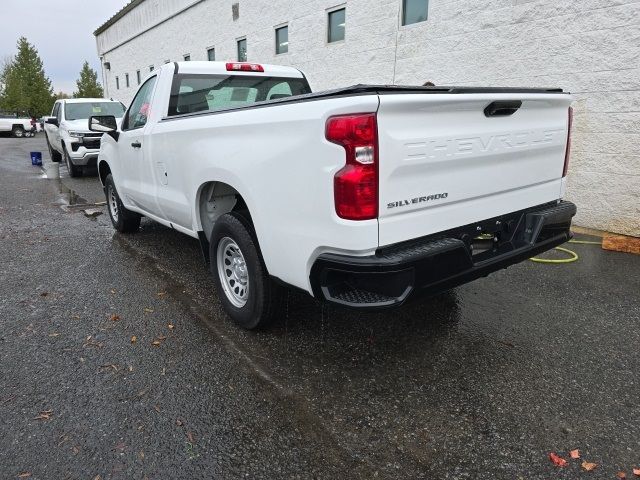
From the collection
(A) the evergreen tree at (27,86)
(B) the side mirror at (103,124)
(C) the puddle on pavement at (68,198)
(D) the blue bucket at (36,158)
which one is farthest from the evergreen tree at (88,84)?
(B) the side mirror at (103,124)

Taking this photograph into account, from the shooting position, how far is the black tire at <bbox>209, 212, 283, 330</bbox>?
301 centimetres

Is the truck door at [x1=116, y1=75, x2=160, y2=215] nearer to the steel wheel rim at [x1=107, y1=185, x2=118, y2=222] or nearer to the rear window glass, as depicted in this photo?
the rear window glass

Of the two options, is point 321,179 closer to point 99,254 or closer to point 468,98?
point 468,98

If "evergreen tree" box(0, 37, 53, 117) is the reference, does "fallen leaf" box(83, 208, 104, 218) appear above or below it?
below

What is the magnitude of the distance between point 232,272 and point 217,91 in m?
1.91

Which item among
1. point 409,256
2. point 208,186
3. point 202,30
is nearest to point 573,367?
point 409,256

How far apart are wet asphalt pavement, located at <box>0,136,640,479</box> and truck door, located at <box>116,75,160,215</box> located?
865 millimetres

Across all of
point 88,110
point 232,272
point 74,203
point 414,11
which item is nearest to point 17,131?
point 88,110

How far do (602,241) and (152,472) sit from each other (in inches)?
224

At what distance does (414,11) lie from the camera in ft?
26.8

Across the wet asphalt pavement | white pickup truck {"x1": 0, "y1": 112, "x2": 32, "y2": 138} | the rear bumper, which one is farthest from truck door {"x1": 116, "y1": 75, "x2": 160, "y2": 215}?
white pickup truck {"x1": 0, "y1": 112, "x2": 32, "y2": 138}

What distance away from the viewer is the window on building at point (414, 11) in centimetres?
796

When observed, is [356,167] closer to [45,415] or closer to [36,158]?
[45,415]

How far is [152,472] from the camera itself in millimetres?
2084
